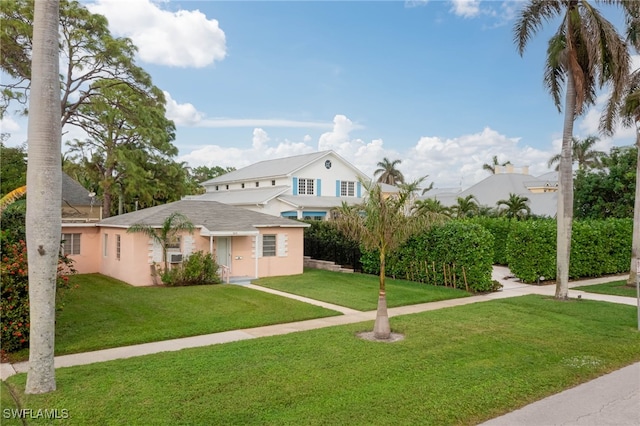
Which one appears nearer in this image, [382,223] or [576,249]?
[382,223]

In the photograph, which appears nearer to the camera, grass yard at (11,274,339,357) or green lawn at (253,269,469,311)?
grass yard at (11,274,339,357)

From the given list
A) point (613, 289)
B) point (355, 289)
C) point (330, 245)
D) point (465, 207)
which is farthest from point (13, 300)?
point (465, 207)

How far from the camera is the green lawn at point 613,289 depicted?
53.9ft

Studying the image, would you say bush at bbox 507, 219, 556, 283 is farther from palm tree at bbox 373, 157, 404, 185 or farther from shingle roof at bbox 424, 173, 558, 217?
palm tree at bbox 373, 157, 404, 185

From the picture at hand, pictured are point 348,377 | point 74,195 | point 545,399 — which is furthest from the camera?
point 74,195

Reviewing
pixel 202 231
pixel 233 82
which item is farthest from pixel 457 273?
pixel 233 82

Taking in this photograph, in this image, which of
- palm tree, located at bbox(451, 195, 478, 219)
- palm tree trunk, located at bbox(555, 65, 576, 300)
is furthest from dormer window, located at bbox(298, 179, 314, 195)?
palm tree trunk, located at bbox(555, 65, 576, 300)

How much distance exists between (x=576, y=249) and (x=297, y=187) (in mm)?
20875

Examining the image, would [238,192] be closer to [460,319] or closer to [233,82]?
[233,82]

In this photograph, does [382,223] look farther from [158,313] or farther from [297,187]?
[297,187]

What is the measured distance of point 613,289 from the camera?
1733 cm

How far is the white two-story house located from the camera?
1289 inches

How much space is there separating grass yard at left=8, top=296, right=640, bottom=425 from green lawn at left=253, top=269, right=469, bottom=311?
3.91 metres

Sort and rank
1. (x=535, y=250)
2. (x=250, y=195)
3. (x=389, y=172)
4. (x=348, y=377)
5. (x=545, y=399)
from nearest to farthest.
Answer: (x=545, y=399) → (x=348, y=377) → (x=535, y=250) → (x=250, y=195) → (x=389, y=172)
